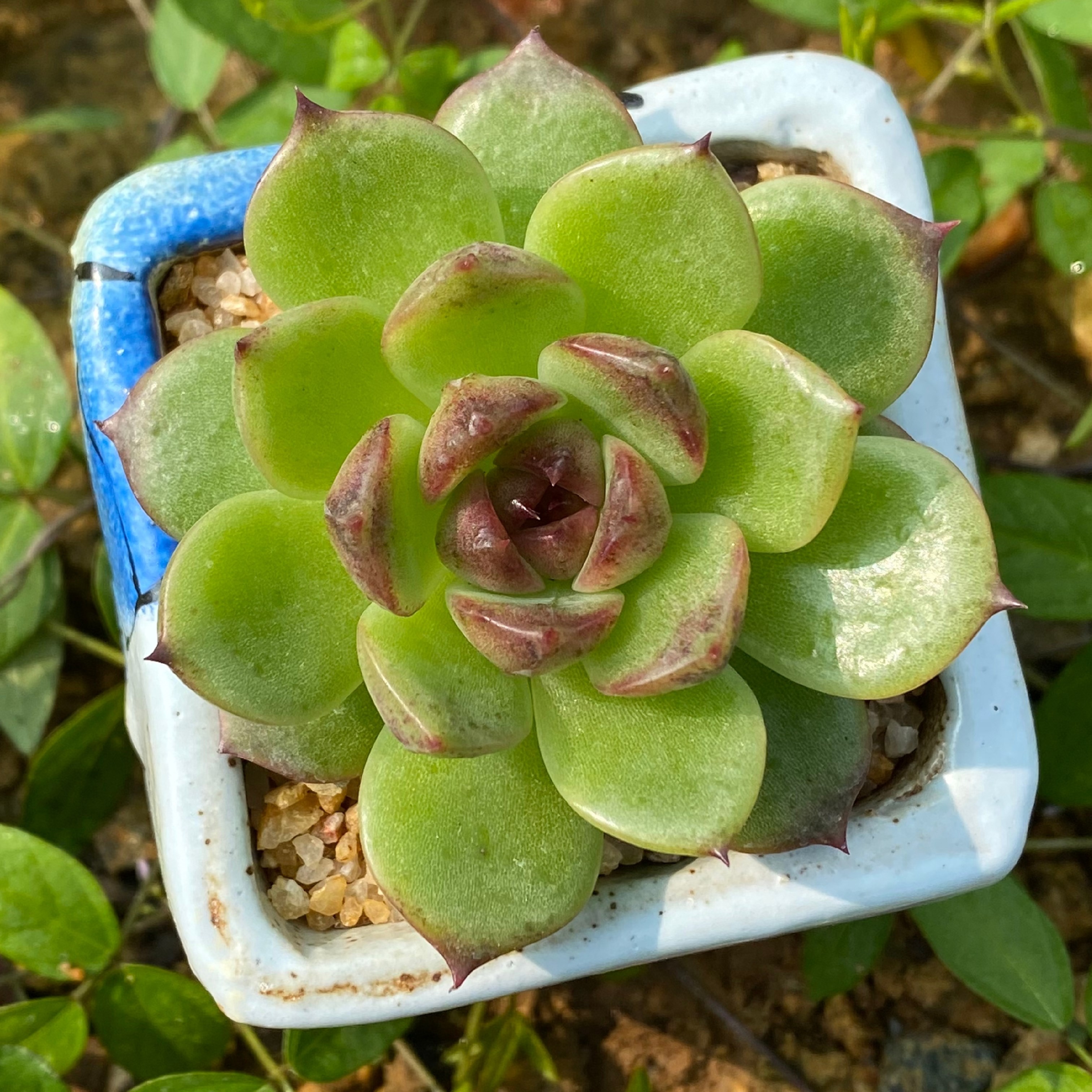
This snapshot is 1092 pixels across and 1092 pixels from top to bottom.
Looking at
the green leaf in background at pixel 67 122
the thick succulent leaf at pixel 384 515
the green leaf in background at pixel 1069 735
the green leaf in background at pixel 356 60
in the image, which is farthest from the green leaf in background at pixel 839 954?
the green leaf in background at pixel 67 122

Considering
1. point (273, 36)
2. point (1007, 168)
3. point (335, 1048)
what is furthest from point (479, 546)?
point (1007, 168)

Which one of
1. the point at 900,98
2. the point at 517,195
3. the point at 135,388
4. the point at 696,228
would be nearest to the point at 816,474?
the point at 696,228

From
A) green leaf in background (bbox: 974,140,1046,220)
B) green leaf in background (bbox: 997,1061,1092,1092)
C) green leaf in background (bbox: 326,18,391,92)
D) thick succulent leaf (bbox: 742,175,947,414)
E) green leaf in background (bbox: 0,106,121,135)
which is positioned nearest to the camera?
thick succulent leaf (bbox: 742,175,947,414)

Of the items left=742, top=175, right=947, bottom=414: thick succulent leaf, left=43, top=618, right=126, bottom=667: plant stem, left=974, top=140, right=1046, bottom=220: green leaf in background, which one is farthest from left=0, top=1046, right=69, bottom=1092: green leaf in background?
left=974, top=140, right=1046, bottom=220: green leaf in background

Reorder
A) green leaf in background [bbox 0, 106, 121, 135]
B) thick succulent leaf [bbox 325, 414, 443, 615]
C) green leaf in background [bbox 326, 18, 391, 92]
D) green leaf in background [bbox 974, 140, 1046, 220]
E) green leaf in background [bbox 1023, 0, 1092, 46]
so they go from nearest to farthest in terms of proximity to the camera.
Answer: thick succulent leaf [bbox 325, 414, 443, 615] < green leaf in background [bbox 1023, 0, 1092, 46] < green leaf in background [bbox 326, 18, 391, 92] < green leaf in background [bbox 974, 140, 1046, 220] < green leaf in background [bbox 0, 106, 121, 135]

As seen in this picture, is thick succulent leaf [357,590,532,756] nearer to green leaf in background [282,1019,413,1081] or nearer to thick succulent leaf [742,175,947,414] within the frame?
thick succulent leaf [742,175,947,414]

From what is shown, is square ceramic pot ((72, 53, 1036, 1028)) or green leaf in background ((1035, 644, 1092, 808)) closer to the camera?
square ceramic pot ((72, 53, 1036, 1028))

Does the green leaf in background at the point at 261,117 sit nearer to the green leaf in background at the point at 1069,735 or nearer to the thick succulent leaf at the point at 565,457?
the thick succulent leaf at the point at 565,457
